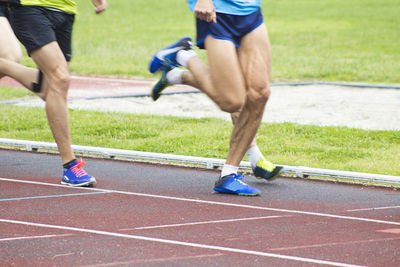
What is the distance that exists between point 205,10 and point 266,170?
5.08 ft

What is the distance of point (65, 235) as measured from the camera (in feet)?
15.4

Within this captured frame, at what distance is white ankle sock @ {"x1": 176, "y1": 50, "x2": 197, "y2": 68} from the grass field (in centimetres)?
171

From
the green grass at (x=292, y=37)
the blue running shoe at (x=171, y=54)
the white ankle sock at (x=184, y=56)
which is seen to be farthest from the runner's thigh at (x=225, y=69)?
the green grass at (x=292, y=37)

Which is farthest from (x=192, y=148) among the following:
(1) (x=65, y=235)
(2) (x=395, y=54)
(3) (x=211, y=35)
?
(2) (x=395, y=54)

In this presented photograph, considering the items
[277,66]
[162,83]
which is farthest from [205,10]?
[277,66]

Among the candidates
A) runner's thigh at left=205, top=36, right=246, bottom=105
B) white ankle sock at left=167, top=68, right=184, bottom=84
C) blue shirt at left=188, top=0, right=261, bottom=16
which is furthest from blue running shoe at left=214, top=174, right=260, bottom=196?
blue shirt at left=188, top=0, right=261, bottom=16

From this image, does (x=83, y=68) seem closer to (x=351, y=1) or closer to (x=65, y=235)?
(x=65, y=235)

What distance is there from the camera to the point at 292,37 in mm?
23000

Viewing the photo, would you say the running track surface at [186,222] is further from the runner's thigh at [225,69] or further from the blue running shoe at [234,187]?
the runner's thigh at [225,69]

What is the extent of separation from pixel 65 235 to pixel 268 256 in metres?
1.26

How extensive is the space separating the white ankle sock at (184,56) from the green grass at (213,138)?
170 cm

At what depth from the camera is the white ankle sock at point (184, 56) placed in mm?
5977

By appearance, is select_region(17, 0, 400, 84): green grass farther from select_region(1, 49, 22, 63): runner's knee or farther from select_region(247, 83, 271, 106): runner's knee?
select_region(247, 83, 271, 106): runner's knee

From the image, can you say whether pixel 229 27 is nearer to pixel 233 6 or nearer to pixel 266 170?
pixel 233 6
